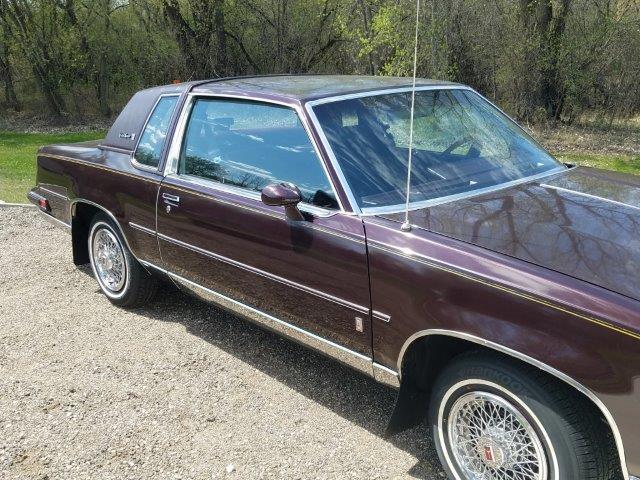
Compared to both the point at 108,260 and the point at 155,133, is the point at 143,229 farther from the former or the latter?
the point at 108,260

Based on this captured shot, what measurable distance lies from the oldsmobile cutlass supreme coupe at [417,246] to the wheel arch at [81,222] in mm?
281

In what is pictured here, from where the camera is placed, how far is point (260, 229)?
138 inches

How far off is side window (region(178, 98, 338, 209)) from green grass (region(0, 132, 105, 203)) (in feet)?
17.6

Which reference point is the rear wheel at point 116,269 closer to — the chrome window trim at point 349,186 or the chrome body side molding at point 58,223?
the chrome body side molding at point 58,223

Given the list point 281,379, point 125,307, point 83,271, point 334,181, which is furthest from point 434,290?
point 83,271

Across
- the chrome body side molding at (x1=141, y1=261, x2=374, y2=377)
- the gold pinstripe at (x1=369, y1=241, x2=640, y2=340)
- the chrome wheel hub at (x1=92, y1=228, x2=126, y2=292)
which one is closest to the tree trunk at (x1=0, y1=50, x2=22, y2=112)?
the chrome wheel hub at (x1=92, y1=228, x2=126, y2=292)

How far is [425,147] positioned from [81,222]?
10.1 feet

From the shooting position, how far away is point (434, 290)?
271 centimetres

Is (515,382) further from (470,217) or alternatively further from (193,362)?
(193,362)

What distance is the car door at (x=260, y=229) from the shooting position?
313cm

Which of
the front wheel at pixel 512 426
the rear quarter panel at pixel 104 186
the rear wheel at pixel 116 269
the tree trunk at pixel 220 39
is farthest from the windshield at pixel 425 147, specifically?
the tree trunk at pixel 220 39

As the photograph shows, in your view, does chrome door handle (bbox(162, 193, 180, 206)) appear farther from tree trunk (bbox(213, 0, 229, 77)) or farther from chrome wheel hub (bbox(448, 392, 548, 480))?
tree trunk (bbox(213, 0, 229, 77))

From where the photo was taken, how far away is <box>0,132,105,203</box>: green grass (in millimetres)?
9306

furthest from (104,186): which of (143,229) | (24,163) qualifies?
(24,163)
